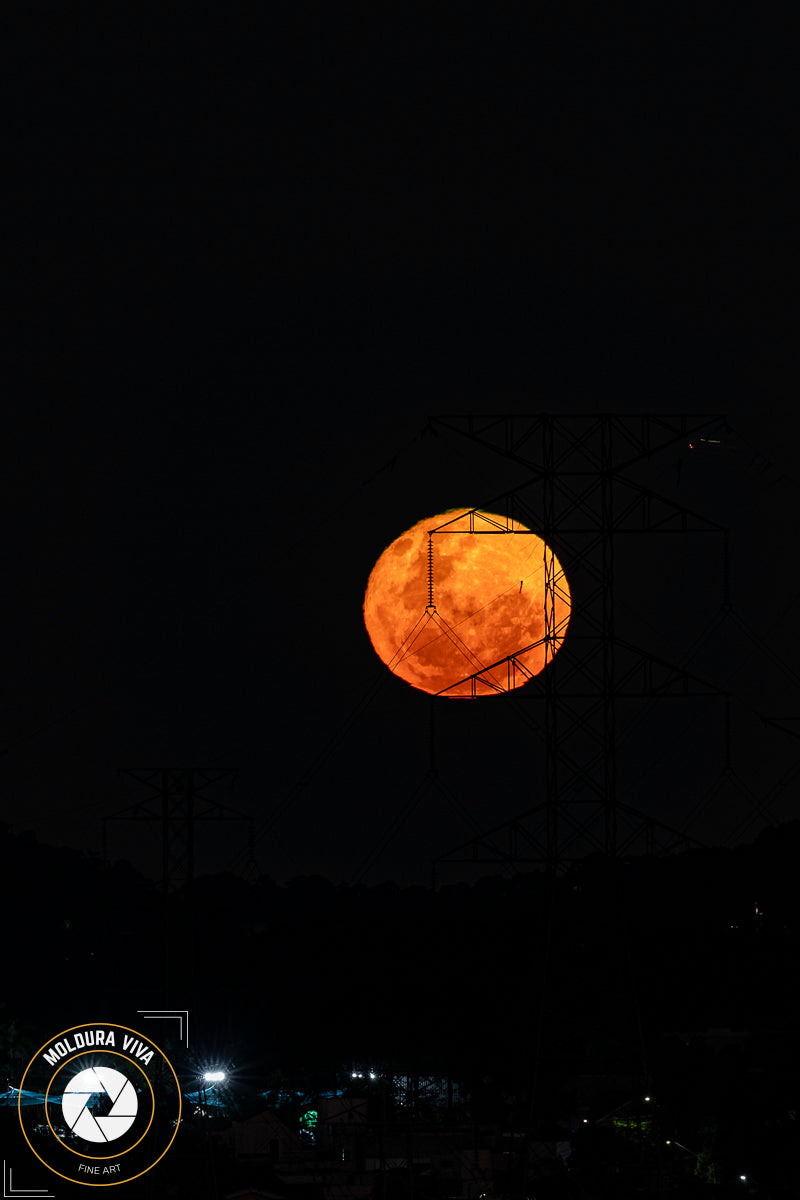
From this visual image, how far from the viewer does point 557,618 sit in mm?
48906

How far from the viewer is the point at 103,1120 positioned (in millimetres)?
63812

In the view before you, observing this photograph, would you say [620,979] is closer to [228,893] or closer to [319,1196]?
[319,1196]

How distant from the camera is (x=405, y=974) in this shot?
303ft

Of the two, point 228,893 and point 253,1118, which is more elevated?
point 228,893

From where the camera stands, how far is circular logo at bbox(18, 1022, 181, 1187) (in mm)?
49031

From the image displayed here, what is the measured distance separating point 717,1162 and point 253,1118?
2924 cm

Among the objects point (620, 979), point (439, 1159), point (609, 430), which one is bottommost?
point (439, 1159)

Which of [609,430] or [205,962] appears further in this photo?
[205,962]

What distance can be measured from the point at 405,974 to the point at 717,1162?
105 ft

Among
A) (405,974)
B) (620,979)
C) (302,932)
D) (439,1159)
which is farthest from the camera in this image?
(302,932)

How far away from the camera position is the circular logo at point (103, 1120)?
49031 millimetres

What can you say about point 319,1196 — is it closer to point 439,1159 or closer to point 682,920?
point 439,1159

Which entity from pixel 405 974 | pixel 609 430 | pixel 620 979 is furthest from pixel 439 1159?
pixel 609 430

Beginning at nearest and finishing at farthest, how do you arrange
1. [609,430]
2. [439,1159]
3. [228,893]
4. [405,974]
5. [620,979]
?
[609,430]
[439,1159]
[620,979]
[405,974]
[228,893]
